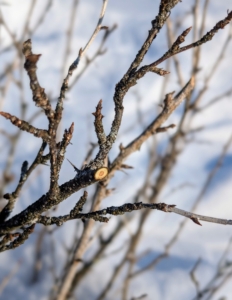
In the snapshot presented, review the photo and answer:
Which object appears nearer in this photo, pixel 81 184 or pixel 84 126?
pixel 81 184

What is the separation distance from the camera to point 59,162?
501 mm

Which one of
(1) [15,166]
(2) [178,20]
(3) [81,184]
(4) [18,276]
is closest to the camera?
(3) [81,184]

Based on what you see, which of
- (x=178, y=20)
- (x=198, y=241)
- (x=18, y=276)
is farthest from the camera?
(x=18, y=276)

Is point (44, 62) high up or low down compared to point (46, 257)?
up

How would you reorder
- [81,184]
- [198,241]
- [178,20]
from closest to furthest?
[81,184] → [178,20] → [198,241]

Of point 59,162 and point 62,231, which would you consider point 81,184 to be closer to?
point 59,162

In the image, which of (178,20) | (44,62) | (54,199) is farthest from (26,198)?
(54,199)

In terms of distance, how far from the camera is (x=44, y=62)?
306cm

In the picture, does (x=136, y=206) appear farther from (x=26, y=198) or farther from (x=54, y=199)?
(x=26, y=198)

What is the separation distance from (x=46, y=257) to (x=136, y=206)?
2.53m

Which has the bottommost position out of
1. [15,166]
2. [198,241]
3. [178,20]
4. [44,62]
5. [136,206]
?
[136,206]

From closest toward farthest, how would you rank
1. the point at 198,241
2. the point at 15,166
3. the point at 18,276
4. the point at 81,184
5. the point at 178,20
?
1. the point at 81,184
2. the point at 178,20
3. the point at 198,241
4. the point at 18,276
5. the point at 15,166

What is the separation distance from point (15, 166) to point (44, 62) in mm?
861

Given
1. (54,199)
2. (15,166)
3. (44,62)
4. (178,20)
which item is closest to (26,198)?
(15,166)
